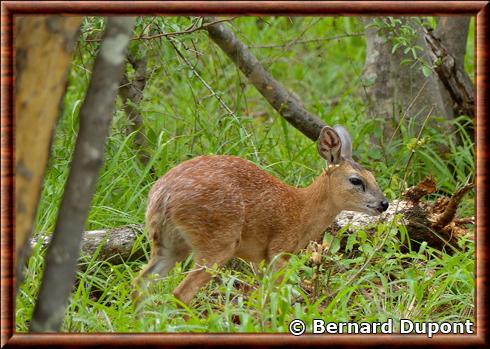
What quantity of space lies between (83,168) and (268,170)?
11.8 feet

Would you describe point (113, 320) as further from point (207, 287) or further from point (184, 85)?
point (184, 85)

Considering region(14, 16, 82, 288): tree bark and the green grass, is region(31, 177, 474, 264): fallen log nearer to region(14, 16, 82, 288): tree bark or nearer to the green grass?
the green grass

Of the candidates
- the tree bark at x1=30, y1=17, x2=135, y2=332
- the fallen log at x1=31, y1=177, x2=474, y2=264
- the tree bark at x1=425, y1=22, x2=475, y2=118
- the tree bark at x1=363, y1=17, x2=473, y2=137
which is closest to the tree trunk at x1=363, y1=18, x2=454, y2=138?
the tree bark at x1=363, y1=17, x2=473, y2=137

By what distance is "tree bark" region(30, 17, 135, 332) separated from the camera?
3.79 metres

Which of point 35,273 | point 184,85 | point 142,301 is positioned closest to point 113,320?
point 142,301

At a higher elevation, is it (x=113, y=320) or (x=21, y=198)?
(x=21, y=198)

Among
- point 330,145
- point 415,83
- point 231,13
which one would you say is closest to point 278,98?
point 415,83

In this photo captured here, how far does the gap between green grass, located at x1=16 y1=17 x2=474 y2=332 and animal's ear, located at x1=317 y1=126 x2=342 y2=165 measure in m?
0.51

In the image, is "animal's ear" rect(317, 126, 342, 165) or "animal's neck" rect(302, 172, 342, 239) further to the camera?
"animal's neck" rect(302, 172, 342, 239)

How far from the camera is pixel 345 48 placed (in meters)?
10.3

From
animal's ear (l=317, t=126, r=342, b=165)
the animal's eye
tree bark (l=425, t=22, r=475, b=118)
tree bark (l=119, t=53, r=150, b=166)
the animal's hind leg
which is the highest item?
tree bark (l=425, t=22, r=475, b=118)

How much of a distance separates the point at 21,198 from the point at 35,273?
65.9 inches

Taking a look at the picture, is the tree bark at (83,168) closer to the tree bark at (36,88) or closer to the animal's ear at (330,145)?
the tree bark at (36,88)

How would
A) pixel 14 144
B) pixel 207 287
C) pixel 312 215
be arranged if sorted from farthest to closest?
pixel 312 215 → pixel 207 287 → pixel 14 144
